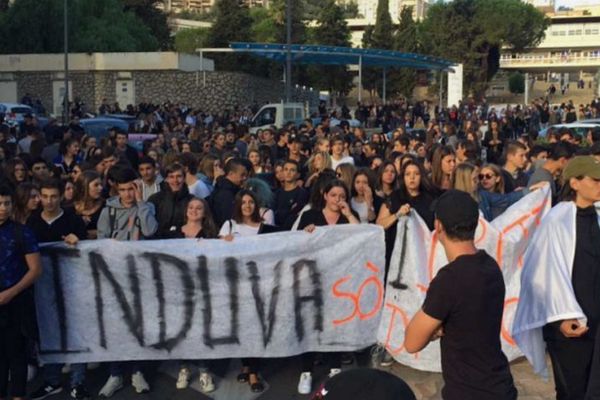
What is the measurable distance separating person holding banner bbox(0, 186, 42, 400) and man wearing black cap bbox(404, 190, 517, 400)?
296cm

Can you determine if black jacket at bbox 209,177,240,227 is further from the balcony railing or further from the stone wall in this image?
the balcony railing

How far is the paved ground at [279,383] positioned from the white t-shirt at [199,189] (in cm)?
213

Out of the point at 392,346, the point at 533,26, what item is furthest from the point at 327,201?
the point at 533,26

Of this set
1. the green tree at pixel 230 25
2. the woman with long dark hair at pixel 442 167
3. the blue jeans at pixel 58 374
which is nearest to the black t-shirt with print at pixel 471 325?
the blue jeans at pixel 58 374

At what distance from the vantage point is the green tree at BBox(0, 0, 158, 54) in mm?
48938

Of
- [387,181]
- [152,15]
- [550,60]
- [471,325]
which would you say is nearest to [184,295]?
[387,181]

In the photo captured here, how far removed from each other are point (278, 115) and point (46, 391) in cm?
1943

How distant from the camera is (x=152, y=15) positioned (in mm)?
69125

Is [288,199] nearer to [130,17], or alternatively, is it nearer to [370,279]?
[370,279]

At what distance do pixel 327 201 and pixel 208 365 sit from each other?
157 cm

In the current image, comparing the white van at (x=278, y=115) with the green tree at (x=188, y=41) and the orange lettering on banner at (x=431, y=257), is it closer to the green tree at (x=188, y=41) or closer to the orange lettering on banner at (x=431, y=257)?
the orange lettering on banner at (x=431, y=257)

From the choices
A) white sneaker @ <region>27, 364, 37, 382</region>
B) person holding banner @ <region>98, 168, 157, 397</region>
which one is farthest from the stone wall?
person holding banner @ <region>98, 168, 157, 397</region>

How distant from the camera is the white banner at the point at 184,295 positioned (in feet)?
19.5

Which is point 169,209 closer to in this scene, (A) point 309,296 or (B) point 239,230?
(B) point 239,230
